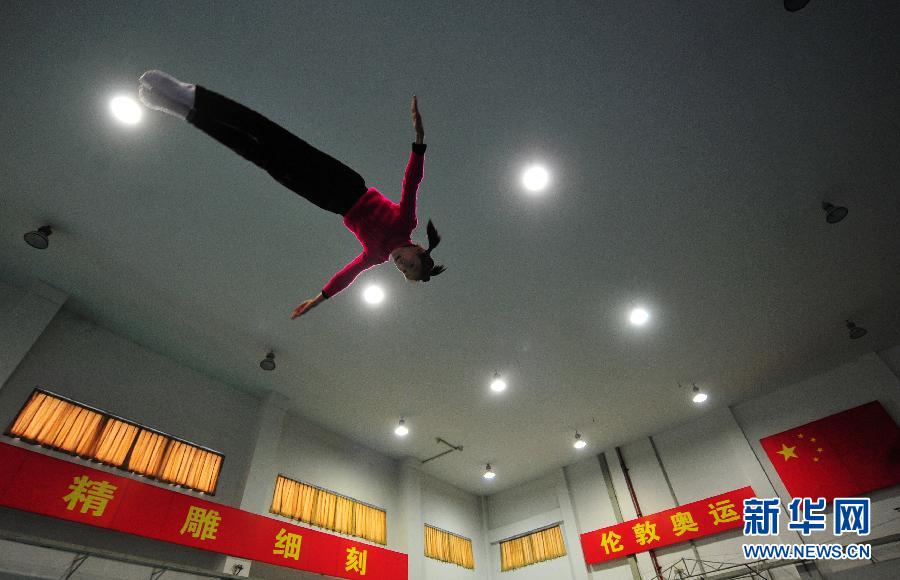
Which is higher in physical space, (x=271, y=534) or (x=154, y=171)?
(x=154, y=171)

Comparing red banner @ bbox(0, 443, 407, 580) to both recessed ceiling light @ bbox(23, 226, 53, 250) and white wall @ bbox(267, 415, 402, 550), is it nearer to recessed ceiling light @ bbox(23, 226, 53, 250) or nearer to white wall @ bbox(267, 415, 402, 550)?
white wall @ bbox(267, 415, 402, 550)

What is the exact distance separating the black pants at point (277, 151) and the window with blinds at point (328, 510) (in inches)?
223

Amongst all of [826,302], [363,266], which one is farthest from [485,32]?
[826,302]

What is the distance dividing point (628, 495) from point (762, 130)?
23.2ft

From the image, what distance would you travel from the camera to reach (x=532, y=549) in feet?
30.4

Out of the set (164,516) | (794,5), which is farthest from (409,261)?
(164,516)

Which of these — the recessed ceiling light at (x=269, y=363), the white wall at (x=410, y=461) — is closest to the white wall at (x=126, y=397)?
the white wall at (x=410, y=461)

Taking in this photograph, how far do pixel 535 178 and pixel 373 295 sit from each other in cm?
242

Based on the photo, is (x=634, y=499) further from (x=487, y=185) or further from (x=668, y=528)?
(x=487, y=185)

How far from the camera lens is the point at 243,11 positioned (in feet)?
11.1

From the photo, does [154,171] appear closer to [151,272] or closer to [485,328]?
[151,272]

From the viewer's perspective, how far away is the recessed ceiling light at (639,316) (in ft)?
20.0

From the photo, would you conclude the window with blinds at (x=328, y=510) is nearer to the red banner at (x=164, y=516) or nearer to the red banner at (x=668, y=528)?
the red banner at (x=164, y=516)

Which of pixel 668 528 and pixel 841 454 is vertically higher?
pixel 841 454
